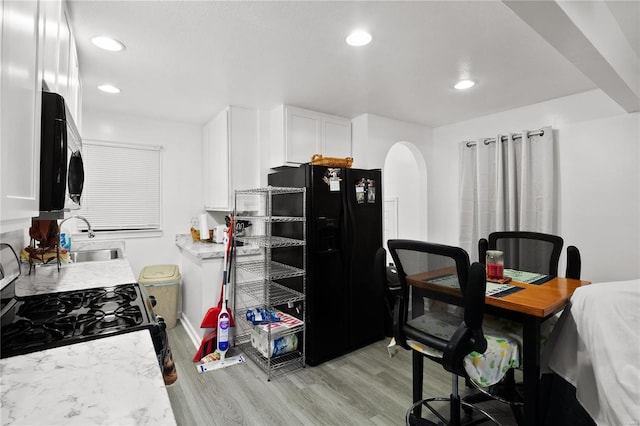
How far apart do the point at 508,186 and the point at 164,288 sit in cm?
368

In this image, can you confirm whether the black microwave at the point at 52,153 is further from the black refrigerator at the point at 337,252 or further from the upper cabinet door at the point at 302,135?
the upper cabinet door at the point at 302,135

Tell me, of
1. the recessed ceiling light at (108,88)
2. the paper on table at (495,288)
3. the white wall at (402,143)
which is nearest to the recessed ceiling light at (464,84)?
the white wall at (402,143)

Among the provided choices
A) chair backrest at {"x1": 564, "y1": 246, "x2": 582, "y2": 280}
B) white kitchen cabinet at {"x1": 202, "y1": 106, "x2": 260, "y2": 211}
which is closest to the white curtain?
chair backrest at {"x1": 564, "y1": 246, "x2": 582, "y2": 280}

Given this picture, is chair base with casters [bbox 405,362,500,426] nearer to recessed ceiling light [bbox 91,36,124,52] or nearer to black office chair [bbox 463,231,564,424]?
black office chair [bbox 463,231,564,424]

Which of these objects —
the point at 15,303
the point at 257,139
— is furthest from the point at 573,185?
the point at 15,303

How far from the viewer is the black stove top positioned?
3.26 ft

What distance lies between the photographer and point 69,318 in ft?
3.92

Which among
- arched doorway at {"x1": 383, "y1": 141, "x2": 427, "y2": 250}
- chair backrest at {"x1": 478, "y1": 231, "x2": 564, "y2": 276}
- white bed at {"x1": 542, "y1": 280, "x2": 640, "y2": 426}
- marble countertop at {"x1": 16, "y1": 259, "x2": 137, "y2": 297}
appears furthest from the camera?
arched doorway at {"x1": 383, "y1": 141, "x2": 427, "y2": 250}

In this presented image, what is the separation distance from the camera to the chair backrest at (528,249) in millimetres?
2277

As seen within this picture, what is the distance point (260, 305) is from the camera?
297 cm

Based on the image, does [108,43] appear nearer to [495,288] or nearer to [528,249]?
[495,288]

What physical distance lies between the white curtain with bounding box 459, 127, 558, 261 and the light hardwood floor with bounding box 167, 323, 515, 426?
63.3 inches

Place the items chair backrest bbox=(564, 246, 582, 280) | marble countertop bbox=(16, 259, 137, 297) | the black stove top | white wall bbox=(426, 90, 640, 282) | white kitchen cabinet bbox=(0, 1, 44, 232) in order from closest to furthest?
white kitchen cabinet bbox=(0, 1, 44, 232) → the black stove top → marble countertop bbox=(16, 259, 137, 297) → chair backrest bbox=(564, 246, 582, 280) → white wall bbox=(426, 90, 640, 282)

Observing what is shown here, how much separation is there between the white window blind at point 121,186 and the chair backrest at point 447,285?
3032 mm
